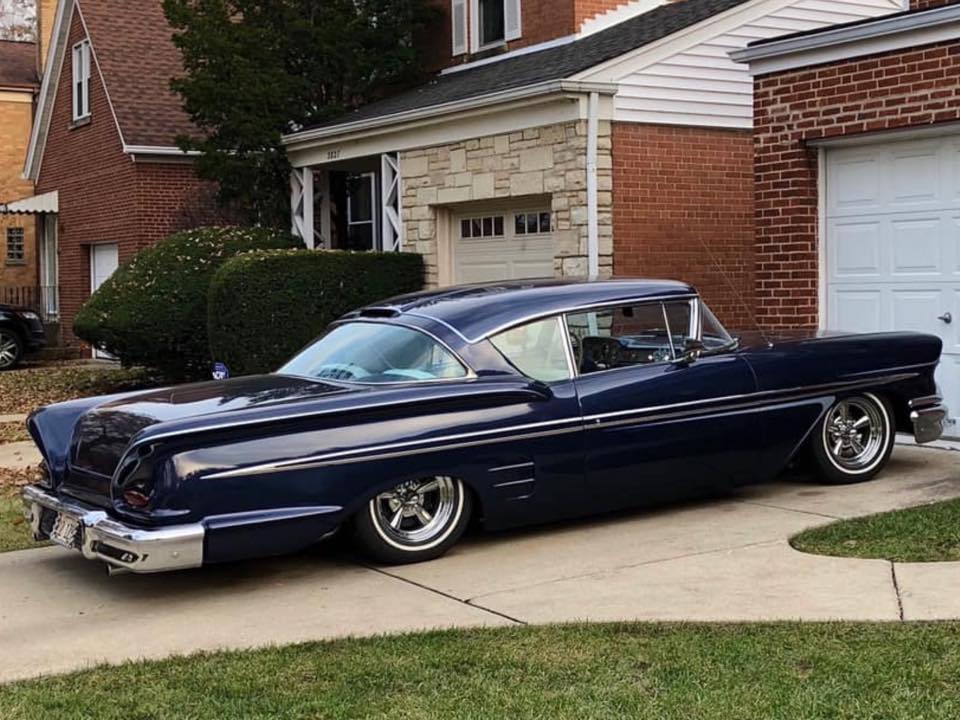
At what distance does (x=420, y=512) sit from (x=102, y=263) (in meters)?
18.3

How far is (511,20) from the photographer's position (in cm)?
1755

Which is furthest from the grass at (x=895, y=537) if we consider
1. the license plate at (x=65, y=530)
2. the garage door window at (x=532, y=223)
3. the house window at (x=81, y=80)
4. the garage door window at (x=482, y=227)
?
the house window at (x=81, y=80)

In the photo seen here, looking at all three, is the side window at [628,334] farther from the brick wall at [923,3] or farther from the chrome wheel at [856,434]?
the brick wall at [923,3]

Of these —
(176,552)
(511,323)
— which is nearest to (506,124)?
(511,323)

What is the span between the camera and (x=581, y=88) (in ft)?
42.1

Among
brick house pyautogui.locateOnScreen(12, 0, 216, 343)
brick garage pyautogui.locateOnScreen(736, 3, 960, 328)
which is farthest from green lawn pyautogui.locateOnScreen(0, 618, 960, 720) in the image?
brick house pyautogui.locateOnScreen(12, 0, 216, 343)

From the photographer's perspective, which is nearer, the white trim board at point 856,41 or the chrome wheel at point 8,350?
the white trim board at point 856,41

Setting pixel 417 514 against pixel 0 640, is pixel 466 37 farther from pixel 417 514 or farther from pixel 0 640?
pixel 0 640

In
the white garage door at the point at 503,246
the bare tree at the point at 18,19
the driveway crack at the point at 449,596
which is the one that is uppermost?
the bare tree at the point at 18,19

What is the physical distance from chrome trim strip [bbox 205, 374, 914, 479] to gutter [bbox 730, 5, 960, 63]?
2.94 metres

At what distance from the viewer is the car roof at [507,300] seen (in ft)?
23.7

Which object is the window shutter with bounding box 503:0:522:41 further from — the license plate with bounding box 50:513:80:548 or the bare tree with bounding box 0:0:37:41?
the bare tree with bounding box 0:0:37:41

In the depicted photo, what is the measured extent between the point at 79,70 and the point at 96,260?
371 centimetres

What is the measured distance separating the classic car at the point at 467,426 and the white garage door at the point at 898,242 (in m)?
1.28
